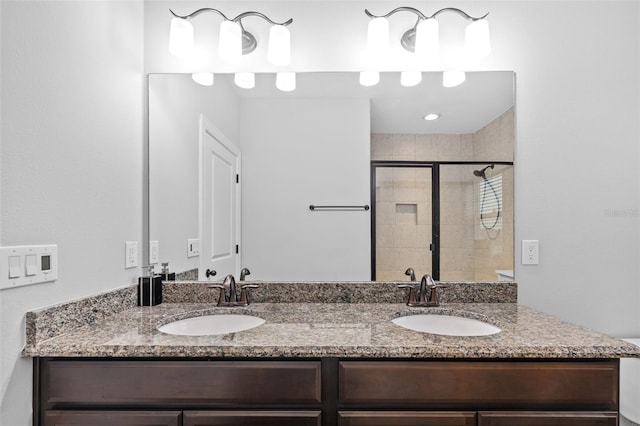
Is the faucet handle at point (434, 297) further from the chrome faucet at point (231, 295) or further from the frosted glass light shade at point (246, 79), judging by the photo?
the frosted glass light shade at point (246, 79)

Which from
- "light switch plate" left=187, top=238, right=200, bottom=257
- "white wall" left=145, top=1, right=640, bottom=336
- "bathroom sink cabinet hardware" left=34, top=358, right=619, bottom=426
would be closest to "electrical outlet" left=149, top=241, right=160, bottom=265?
"light switch plate" left=187, top=238, right=200, bottom=257

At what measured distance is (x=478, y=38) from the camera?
1.64 metres

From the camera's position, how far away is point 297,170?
1.75 metres

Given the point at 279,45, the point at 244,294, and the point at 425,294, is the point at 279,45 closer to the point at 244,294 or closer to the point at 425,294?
the point at 244,294

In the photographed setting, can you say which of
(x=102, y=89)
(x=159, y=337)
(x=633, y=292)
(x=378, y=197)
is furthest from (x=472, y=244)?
(x=102, y=89)

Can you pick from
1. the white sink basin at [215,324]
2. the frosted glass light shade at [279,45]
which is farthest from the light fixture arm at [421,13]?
the white sink basin at [215,324]

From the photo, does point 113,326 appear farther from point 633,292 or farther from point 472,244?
point 633,292

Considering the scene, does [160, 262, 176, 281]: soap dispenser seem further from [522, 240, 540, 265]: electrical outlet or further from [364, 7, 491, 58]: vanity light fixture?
[522, 240, 540, 265]: electrical outlet

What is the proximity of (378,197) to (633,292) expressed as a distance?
3.97ft

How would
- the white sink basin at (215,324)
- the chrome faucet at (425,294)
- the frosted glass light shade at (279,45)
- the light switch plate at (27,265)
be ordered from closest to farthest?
the light switch plate at (27,265) → the white sink basin at (215,324) → the chrome faucet at (425,294) → the frosted glass light shade at (279,45)

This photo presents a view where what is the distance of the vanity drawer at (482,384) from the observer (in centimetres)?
106

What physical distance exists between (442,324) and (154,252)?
1.27m

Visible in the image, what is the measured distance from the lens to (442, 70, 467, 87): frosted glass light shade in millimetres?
1734

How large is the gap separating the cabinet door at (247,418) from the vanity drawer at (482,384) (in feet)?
0.42
